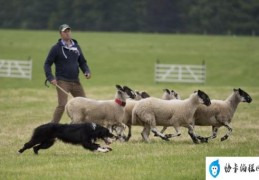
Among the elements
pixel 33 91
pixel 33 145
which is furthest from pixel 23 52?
pixel 33 145

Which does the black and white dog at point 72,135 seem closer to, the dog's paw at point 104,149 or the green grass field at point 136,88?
the dog's paw at point 104,149

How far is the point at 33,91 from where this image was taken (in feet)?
120

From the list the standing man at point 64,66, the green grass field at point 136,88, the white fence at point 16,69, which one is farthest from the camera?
the white fence at point 16,69

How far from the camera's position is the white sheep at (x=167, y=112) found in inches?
698

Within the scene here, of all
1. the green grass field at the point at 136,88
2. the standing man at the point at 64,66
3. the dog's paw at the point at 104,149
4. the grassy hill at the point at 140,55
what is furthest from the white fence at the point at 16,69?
the dog's paw at the point at 104,149

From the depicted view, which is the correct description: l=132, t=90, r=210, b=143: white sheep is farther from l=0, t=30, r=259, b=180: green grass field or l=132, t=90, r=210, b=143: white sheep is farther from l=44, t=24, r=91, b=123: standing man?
l=44, t=24, r=91, b=123: standing man

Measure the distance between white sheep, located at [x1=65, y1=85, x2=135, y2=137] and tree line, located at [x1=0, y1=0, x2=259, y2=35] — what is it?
74891 millimetres

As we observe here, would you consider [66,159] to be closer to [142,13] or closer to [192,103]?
[192,103]

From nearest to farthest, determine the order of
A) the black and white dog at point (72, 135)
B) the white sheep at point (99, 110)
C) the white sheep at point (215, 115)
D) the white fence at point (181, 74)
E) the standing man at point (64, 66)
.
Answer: the black and white dog at point (72, 135) → the white sheep at point (99, 110) → the standing man at point (64, 66) → the white sheep at point (215, 115) → the white fence at point (181, 74)

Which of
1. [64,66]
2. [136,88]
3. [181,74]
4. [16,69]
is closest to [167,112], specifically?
[64,66]

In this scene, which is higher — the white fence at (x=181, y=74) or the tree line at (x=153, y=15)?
the tree line at (x=153, y=15)

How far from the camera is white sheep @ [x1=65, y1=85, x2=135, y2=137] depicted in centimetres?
1755

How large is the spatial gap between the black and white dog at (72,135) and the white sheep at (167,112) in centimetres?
262

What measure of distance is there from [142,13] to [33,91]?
5966cm
